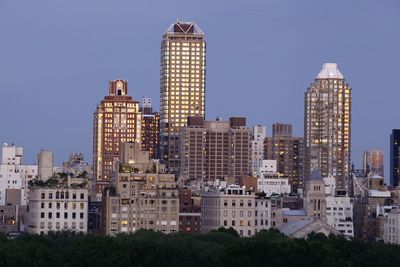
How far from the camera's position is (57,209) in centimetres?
19625

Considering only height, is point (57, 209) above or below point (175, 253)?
above

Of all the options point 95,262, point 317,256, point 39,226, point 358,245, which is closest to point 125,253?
point 95,262

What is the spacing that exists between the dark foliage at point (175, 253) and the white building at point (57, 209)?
2538cm

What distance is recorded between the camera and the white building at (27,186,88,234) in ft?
642

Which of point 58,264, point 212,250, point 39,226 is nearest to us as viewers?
point 58,264

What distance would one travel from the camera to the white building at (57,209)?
19562cm

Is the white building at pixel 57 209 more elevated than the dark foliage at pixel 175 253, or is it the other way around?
the white building at pixel 57 209

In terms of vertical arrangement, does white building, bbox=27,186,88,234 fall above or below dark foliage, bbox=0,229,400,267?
above

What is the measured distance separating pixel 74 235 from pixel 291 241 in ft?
87.2

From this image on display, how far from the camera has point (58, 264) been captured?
153625mm

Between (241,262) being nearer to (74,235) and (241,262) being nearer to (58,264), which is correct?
(58,264)

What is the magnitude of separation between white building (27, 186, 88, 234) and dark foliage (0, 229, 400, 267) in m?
25.4

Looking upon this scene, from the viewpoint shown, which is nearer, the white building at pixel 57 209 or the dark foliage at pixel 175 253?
the dark foliage at pixel 175 253

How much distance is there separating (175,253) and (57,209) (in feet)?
129
